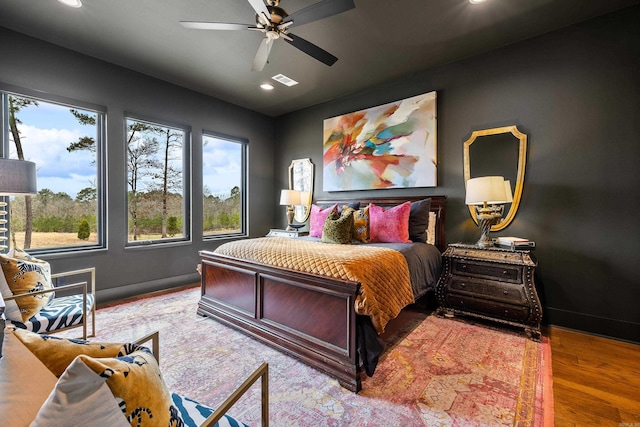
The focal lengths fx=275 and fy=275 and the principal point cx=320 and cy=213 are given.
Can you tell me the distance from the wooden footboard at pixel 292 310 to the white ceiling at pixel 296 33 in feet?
7.61

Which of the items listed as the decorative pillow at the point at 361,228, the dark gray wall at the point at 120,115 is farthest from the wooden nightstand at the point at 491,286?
the dark gray wall at the point at 120,115

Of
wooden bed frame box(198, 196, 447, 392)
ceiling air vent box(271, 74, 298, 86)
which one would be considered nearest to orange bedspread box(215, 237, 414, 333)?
wooden bed frame box(198, 196, 447, 392)

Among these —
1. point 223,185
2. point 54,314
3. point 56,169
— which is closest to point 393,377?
point 54,314

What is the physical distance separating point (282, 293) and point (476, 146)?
277 cm

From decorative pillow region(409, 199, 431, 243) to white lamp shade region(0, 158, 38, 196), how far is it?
3748mm

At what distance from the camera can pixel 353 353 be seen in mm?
1853

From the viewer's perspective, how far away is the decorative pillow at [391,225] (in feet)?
10.4

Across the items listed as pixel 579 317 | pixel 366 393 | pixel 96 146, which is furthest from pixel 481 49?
pixel 96 146

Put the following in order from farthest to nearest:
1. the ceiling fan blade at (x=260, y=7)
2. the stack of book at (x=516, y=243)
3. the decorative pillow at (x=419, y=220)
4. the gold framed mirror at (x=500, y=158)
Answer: the decorative pillow at (x=419, y=220)
the gold framed mirror at (x=500, y=158)
the stack of book at (x=516, y=243)
the ceiling fan blade at (x=260, y=7)

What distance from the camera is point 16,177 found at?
2.29m

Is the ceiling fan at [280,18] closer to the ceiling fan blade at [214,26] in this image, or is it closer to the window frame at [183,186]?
the ceiling fan blade at [214,26]

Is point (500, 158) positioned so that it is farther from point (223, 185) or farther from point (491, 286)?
point (223, 185)

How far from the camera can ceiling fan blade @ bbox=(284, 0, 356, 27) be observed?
6.36 ft

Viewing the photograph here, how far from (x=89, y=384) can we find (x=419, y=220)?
3251 millimetres
